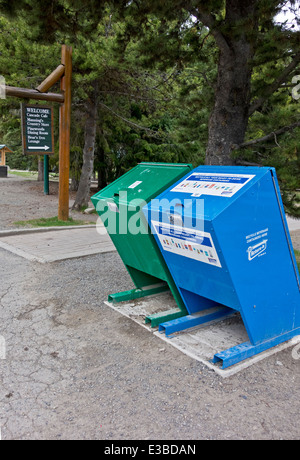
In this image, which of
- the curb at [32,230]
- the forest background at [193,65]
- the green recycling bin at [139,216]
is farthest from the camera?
the curb at [32,230]

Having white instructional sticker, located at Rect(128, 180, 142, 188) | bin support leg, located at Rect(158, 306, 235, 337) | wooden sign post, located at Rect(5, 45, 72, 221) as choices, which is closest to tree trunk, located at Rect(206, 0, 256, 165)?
white instructional sticker, located at Rect(128, 180, 142, 188)

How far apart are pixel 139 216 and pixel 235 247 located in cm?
104

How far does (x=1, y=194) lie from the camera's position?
45.0ft

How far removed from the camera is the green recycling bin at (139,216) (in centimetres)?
346

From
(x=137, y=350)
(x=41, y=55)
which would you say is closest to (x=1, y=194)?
(x=41, y=55)

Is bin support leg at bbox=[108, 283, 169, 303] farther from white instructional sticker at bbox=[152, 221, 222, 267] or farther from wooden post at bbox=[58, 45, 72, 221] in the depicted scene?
wooden post at bbox=[58, 45, 72, 221]

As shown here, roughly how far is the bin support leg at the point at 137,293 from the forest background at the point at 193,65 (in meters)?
2.06

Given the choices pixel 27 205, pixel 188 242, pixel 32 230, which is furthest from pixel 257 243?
pixel 27 205

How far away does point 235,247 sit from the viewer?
276 cm

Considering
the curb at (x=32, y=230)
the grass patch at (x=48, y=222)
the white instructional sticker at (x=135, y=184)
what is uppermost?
the white instructional sticker at (x=135, y=184)

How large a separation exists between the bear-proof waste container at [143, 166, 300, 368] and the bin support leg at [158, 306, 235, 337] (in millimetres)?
19

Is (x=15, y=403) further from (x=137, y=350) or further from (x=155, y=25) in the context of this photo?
(x=155, y=25)

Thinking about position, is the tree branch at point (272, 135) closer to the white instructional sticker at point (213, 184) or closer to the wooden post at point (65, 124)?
the white instructional sticker at point (213, 184)

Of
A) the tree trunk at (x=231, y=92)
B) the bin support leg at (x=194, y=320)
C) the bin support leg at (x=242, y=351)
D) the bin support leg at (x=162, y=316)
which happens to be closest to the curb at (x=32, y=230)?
the tree trunk at (x=231, y=92)
